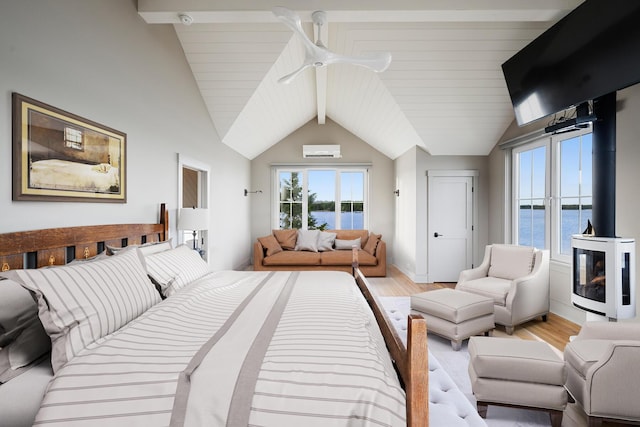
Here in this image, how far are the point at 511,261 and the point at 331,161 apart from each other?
4089 mm

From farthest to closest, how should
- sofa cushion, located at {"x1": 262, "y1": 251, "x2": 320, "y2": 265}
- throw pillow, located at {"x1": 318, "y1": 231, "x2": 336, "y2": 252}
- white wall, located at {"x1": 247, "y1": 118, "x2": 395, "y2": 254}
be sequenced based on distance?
white wall, located at {"x1": 247, "y1": 118, "x2": 395, "y2": 254}, throw pillow, located at {"x1": 318, "y1": 231, "x2": 336, "y2": 252}, sofa cushion, located at {"x1": 262, "y1": 251, "x2": 320, "y2": 265}

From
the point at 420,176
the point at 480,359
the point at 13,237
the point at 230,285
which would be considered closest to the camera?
the point at 13,237

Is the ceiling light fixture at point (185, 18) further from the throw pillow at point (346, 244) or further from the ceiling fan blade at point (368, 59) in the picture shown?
the throw pillow at point (346, 244)

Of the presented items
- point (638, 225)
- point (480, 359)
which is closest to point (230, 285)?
point (480, 359)

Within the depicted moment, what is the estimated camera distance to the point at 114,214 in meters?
2.36

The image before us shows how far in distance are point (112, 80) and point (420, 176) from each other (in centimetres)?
439

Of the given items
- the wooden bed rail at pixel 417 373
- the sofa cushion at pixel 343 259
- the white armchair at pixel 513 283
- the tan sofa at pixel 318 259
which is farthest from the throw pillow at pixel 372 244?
the wooden bed rail at pixel 417 373

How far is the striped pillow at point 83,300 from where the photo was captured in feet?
3.98

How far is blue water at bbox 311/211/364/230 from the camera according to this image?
6840mm

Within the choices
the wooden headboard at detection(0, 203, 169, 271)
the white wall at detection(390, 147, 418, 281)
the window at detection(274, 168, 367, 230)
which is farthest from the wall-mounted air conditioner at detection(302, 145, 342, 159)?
the wooden headboard at detection(0, 203, 169, 271)

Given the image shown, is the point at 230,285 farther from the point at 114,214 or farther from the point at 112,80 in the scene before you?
the point at 112,80

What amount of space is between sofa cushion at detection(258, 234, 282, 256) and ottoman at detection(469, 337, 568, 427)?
13.5 ft

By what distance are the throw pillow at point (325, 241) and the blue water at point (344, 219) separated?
68 centimetres

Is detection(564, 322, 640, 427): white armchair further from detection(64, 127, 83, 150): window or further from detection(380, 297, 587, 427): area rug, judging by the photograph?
detection(64, 127, 83, 150): window
